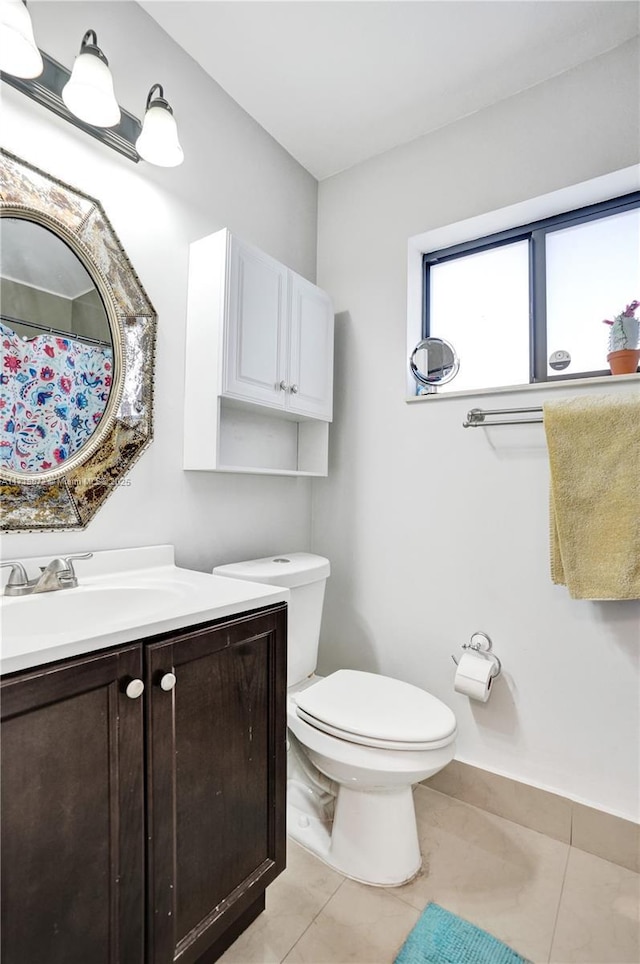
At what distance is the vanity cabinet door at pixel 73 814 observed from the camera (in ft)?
2.26

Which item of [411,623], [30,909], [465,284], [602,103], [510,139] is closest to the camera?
[30,909]

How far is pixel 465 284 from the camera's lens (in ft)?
6.40

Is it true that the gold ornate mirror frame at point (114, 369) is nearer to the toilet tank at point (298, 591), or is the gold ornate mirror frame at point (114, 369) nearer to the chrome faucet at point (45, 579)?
the chrome faucet at point (45, 579)

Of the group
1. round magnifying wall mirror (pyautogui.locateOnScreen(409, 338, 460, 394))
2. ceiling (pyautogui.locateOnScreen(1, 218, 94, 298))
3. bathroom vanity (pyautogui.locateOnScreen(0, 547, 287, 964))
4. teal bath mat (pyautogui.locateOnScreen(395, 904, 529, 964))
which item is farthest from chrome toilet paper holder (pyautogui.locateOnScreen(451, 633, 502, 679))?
ceiling (pyautogui.locateOnScreen(1, 218, 94, 298))

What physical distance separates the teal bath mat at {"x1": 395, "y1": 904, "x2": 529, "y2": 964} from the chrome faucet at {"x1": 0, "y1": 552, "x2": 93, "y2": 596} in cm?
116

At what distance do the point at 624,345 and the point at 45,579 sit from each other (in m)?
1.75

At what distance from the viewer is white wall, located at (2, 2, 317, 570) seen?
1.22 meters

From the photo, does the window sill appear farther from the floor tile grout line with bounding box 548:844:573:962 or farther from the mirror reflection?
the floor tile grout line with bounding box 548:844:573:962

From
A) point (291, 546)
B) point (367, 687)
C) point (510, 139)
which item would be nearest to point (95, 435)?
point (291, 546)

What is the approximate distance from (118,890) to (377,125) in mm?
2410

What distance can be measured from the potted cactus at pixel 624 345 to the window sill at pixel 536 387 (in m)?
0.04

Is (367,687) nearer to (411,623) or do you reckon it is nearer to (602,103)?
(411,623)

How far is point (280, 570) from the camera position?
5.16 ft

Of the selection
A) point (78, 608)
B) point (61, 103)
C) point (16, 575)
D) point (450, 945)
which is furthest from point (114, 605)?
point (61, 103)
